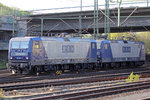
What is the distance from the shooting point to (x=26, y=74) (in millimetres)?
23859

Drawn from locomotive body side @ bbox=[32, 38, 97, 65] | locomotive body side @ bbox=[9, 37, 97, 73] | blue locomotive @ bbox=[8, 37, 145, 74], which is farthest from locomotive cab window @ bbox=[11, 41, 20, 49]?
locomotive body side @ bbox=[32, 38, 97, 65]

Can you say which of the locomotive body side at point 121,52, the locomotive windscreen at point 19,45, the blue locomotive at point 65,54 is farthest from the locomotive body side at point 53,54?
the locomotive body side at point 121,52

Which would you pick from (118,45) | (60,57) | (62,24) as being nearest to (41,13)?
(62,24)

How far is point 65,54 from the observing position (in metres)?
25.8

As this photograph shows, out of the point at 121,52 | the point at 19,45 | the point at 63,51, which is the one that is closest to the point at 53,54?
the point at 63,51

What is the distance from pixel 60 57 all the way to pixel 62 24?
57.9ft

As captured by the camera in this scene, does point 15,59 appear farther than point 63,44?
No

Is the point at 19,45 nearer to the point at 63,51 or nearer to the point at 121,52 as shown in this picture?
the point at 63,51

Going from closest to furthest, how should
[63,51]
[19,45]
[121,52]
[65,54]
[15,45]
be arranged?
[19,45]
[15,45]
[63,51]
[65,54]
[121,52]

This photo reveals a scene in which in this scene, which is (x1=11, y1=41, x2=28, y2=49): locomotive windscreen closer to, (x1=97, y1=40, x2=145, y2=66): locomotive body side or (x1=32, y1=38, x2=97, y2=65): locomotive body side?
(x1=32, y1=38, x2=97, y2=65): locomotive body side

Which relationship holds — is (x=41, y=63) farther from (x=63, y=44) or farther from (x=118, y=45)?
(x=118, y=45)

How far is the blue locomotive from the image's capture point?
22.8 metres

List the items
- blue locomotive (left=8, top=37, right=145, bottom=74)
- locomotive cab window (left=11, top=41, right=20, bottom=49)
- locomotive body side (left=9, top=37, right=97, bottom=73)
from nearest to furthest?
1. locomotive body side (left=9, top=37, right=97, bottom=73)
2. blue locomotive (left=8, top=37, right=145, bottom=74)
3. locomotive cab window (left=11, top=41, right=20, bottom=49)

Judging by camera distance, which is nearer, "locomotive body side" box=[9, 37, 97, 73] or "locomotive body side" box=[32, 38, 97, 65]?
"locomotive body side" box=[9, 37, 97, 73]
